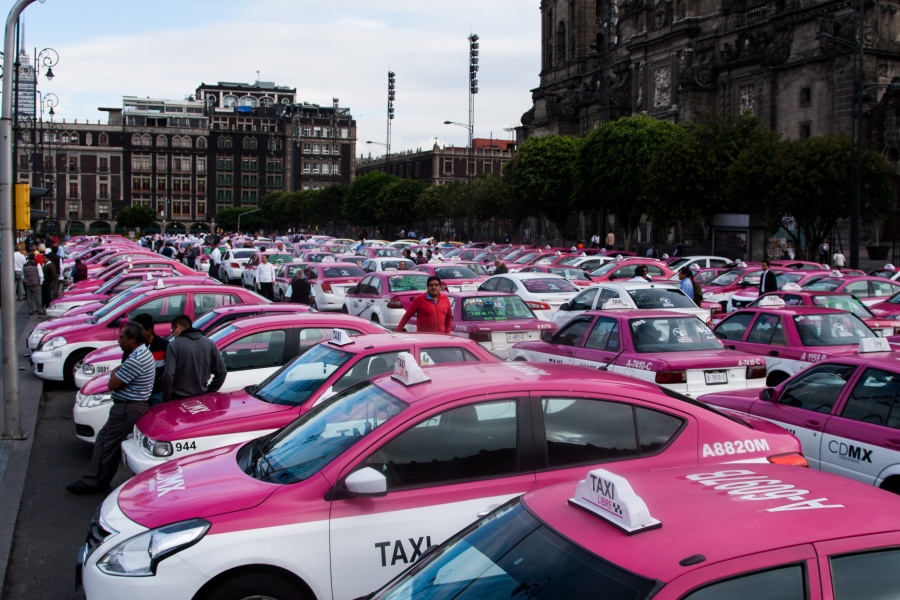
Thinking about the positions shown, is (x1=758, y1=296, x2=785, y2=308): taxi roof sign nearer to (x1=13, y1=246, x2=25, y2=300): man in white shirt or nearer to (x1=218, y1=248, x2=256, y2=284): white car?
(x1=13, y1=246, x2=25, y2=300): man in white shirt

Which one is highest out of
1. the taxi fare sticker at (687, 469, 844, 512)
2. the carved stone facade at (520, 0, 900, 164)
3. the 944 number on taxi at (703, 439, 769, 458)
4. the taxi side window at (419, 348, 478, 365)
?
the carved stone facade at (520, 0, 900, 164)

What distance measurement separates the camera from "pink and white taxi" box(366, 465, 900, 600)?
117 inches

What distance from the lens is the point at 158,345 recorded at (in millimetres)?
9969

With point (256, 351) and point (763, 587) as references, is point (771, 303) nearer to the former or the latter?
point (256, 351)

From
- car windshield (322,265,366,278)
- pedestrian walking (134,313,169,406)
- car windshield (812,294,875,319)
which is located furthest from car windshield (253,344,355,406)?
car windshield (322,265,366,278)

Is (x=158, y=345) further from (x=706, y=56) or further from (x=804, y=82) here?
(x=706, y=56)

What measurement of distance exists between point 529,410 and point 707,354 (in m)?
6.40

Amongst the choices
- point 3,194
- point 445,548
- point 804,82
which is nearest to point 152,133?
point 804,82

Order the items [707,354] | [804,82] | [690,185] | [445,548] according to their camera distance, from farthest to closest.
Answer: [804,82]
[690,185]
[707,354]
[445,548]

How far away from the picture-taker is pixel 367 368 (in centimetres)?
820

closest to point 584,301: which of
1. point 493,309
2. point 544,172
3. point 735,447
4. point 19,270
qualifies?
point 493,309

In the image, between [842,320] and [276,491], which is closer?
[276,491]

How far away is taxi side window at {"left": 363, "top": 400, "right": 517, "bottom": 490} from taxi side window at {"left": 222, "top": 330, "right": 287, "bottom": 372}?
5.31 metres

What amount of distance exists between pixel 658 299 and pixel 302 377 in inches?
431
